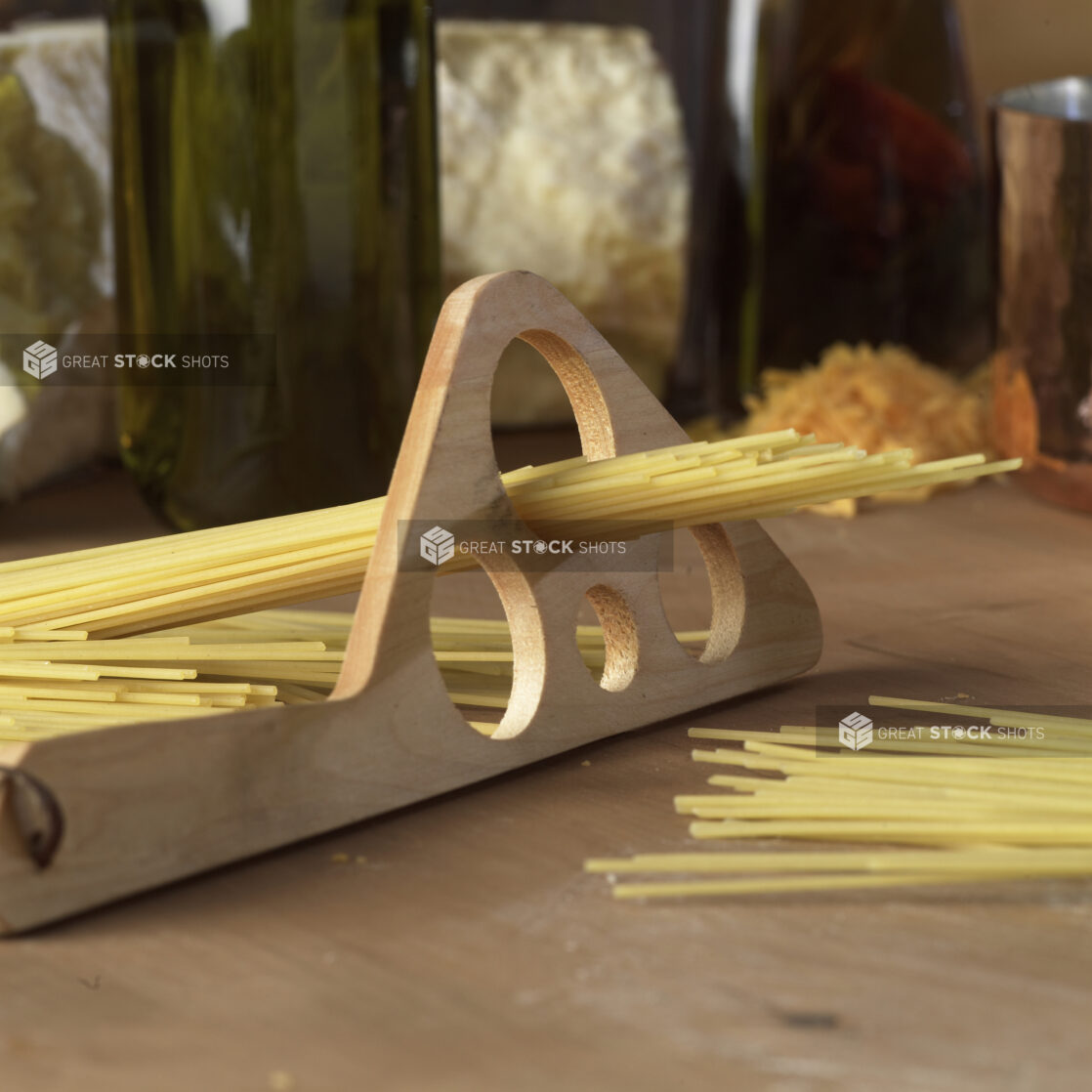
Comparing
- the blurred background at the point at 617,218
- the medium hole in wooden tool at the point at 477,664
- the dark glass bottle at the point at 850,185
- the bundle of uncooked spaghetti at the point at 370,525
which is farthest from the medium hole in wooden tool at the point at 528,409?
the bundle of uncooked spaghetti at the point at 370,525

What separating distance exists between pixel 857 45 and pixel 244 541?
0.64 metres

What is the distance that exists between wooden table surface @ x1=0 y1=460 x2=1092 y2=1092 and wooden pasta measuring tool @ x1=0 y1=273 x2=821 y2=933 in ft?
0.04

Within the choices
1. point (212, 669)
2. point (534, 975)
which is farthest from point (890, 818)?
point (212, 669)

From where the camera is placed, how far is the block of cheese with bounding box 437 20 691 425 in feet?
2.97

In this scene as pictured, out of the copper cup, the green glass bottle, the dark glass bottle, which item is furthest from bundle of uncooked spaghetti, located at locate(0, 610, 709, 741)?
the dark glass bottle

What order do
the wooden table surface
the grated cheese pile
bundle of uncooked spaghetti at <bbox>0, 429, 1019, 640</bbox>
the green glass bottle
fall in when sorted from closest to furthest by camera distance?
the wooden table surface → bundle of uncooked spaghetti at <bbox>0, 429, 1019, 640</bbox> → the green glass bottle → the grated cheese pile

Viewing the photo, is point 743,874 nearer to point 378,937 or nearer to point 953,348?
point 378,937

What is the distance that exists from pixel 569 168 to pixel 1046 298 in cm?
29

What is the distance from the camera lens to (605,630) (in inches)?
19.4

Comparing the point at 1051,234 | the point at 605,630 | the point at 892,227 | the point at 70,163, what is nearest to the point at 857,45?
the point at 892,227

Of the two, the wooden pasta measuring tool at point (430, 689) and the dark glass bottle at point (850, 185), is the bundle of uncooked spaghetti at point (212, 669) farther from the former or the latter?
the dark glass bottle at point (850, 185)

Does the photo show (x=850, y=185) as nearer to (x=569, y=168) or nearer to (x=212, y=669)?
(x=569, y=168)

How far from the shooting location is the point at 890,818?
1.31 feet

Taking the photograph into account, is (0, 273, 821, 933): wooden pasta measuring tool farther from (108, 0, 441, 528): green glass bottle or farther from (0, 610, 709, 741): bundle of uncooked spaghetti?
(108, 0, 441, 528): green glass bottle
